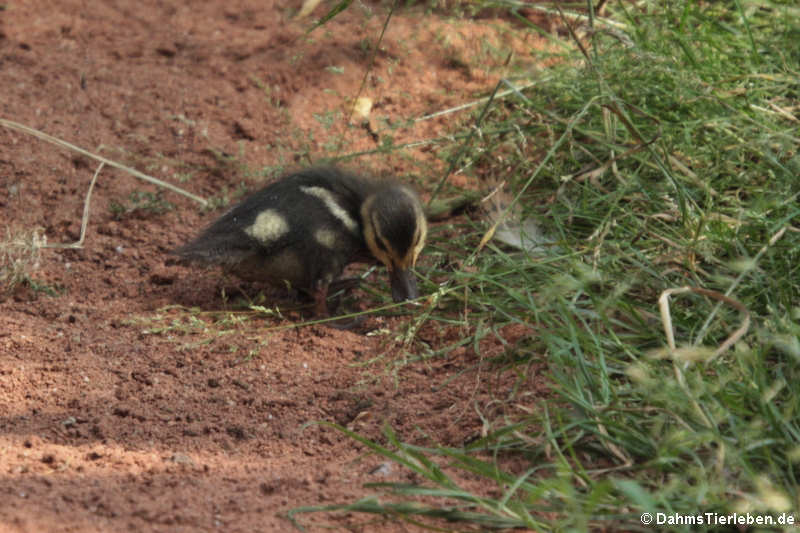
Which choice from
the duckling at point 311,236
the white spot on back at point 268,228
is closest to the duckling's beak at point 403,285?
the duckling at point 311,236

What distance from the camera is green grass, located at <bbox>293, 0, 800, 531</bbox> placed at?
2.48 metres

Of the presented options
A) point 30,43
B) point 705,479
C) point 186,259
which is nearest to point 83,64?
point 30,43

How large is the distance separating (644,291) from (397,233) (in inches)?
45.5

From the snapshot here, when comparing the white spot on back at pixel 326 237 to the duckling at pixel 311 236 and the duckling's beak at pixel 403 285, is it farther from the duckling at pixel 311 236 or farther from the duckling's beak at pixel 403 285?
the duckling's beak at pixel 403 285

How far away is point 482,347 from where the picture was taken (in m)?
3.84

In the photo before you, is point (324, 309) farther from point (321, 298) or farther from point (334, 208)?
point (334, 208)

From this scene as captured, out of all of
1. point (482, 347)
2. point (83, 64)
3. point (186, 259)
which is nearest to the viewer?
point (482, 347)

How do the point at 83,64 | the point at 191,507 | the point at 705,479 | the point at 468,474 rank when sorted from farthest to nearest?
the point at 83,64, the point at 468,474, the point at 191,507, the point at 705,479

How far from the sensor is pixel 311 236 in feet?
13.8

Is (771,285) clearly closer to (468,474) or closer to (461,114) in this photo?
(468,474)

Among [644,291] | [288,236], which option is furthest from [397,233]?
[644,291]

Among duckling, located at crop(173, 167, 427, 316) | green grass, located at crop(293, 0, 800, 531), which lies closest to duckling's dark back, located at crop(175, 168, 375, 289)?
duckling, located at crop(173, 167, 427, 316)

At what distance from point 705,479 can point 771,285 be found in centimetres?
113

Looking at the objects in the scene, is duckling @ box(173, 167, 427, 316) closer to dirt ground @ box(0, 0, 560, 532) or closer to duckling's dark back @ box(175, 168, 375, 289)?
duckling's dark back @ box(175, 168, 375, 289)
